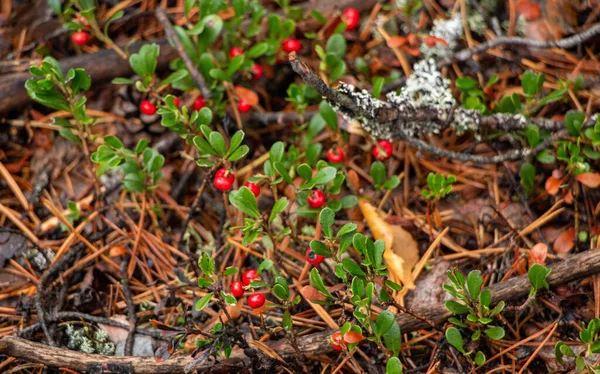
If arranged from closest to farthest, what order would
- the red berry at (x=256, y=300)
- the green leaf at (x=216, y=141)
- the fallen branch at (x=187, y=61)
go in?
the red berry at (x=256, y=300)
the green leaf at (x=216, y=141)
the fallen branch at (x=187, y=61)

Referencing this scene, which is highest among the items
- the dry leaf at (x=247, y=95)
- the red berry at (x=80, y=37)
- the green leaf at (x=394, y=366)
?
the red berry at (x=80, y=37)

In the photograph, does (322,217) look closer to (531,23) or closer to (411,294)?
(411,294)

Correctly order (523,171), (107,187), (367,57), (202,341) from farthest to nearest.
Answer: (367,57) < (107,187) < (523,171) < (202,341)

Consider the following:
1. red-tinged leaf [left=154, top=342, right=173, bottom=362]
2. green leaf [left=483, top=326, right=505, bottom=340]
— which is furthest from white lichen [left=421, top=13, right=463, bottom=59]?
red-tinged leaf [left=154, top=342, right=173, bottom=362]

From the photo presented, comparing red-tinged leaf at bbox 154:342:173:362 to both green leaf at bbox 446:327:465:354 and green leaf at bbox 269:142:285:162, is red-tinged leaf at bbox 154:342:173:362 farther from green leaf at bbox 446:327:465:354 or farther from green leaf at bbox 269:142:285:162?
green leaf at bbox 446:327:465:354

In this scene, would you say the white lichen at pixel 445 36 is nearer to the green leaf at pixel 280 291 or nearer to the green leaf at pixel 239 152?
the green leaf at pixel 239 152

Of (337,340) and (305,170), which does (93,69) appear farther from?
(337,340)

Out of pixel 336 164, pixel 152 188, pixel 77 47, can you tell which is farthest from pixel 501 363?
pixel 77 47

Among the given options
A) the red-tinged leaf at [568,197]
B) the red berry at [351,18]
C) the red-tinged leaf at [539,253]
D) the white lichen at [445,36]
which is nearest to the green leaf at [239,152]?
the red berry at [351,18]
